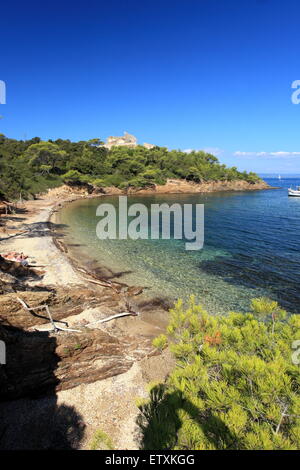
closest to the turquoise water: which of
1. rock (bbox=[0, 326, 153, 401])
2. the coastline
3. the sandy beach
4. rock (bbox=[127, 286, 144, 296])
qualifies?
rock (bbox=[127, 286, 144, 296])

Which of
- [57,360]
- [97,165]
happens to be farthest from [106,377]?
[97,165]

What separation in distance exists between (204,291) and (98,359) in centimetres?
948

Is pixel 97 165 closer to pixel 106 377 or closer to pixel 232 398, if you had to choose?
pixel 106 377

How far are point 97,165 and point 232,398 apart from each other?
86.7 m

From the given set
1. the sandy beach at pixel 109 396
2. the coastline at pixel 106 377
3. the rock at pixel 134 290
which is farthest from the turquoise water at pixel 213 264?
the sandy beach at pixel 109 396

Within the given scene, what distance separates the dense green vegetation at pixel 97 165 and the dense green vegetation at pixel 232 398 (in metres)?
64.3

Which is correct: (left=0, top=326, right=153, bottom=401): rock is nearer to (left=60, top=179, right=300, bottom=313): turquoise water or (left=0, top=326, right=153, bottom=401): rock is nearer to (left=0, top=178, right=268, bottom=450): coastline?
(left=0, top=178, right=268, bottom=450): coastline

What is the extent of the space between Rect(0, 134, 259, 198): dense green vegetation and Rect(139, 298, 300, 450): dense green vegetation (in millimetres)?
64297

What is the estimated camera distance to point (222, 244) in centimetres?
2853

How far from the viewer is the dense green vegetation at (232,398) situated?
323cm

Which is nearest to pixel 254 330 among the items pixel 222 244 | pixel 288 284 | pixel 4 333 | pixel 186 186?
pixel 4 333

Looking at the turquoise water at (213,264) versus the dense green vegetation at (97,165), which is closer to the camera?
the turquoise water at (213,264)

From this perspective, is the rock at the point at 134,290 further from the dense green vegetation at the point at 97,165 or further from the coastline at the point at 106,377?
the dense green vegetation at the point at 97,165
